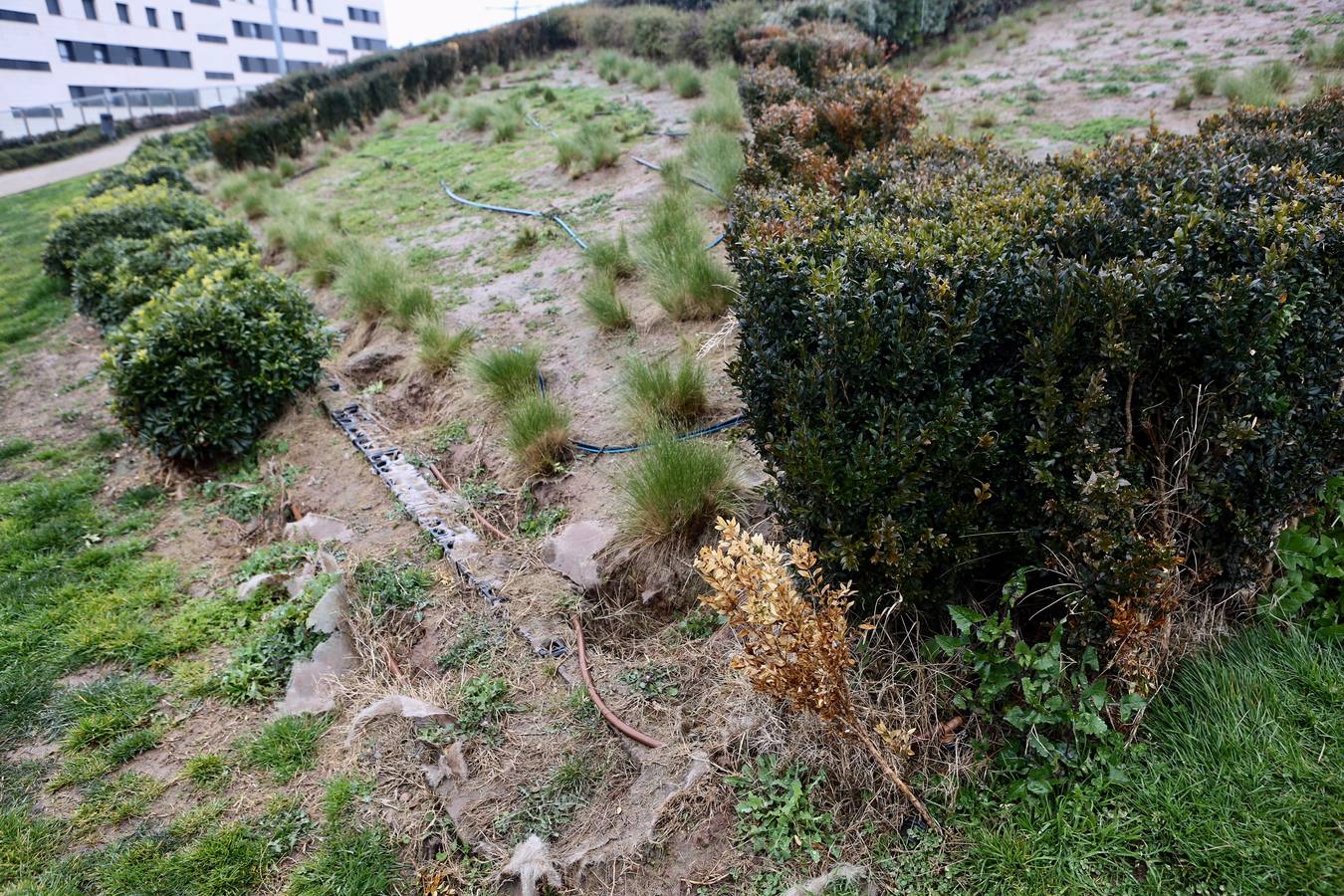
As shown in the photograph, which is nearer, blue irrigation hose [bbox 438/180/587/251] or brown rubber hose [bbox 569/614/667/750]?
brown rubber hose [bbox 569/614/667/750]

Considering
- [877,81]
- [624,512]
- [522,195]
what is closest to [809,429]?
[624,512]

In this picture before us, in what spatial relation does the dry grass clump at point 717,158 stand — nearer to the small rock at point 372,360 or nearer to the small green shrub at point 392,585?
the small rock at point 372,360

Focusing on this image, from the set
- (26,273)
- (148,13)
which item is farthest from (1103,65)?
(148,13)

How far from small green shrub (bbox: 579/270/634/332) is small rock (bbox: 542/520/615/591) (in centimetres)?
187

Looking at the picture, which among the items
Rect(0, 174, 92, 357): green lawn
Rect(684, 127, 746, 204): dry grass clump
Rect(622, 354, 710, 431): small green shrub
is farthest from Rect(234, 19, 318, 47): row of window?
Rect(622, 354, 710, 431): small green shrub

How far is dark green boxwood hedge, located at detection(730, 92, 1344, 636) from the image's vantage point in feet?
7.13

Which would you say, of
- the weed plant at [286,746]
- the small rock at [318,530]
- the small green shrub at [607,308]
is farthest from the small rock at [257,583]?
the small green shrub at [607,308]

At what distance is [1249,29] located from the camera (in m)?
8.42

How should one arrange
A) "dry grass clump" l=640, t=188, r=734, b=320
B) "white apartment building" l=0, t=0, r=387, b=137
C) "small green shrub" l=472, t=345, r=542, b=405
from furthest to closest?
"white apartment building" l=0, t=0, r=387, b=137 < "dry grass clump" l=640, t=188, r=734, b=320 < "small green shrub" l=472, t=345, r=542, b=405

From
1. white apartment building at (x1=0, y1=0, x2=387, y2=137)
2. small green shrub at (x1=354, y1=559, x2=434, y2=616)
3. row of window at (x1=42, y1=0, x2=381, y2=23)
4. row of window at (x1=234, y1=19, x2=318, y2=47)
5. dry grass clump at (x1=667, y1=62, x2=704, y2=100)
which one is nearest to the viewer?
small green shrub at (x1=354, y1=559, x2=434, y2=616)

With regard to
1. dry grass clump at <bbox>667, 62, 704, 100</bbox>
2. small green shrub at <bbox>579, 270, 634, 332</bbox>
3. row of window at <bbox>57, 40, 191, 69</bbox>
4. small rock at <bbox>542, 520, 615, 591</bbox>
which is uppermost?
row of window at <bbox>57, 40, 191, 69</bbox>

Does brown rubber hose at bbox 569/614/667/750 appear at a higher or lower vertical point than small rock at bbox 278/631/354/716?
higher

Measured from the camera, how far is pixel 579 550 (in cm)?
361

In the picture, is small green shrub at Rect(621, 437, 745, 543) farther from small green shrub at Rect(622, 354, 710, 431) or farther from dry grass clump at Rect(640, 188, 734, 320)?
dry grass clump at Rect(640, 188, 734, 320)
